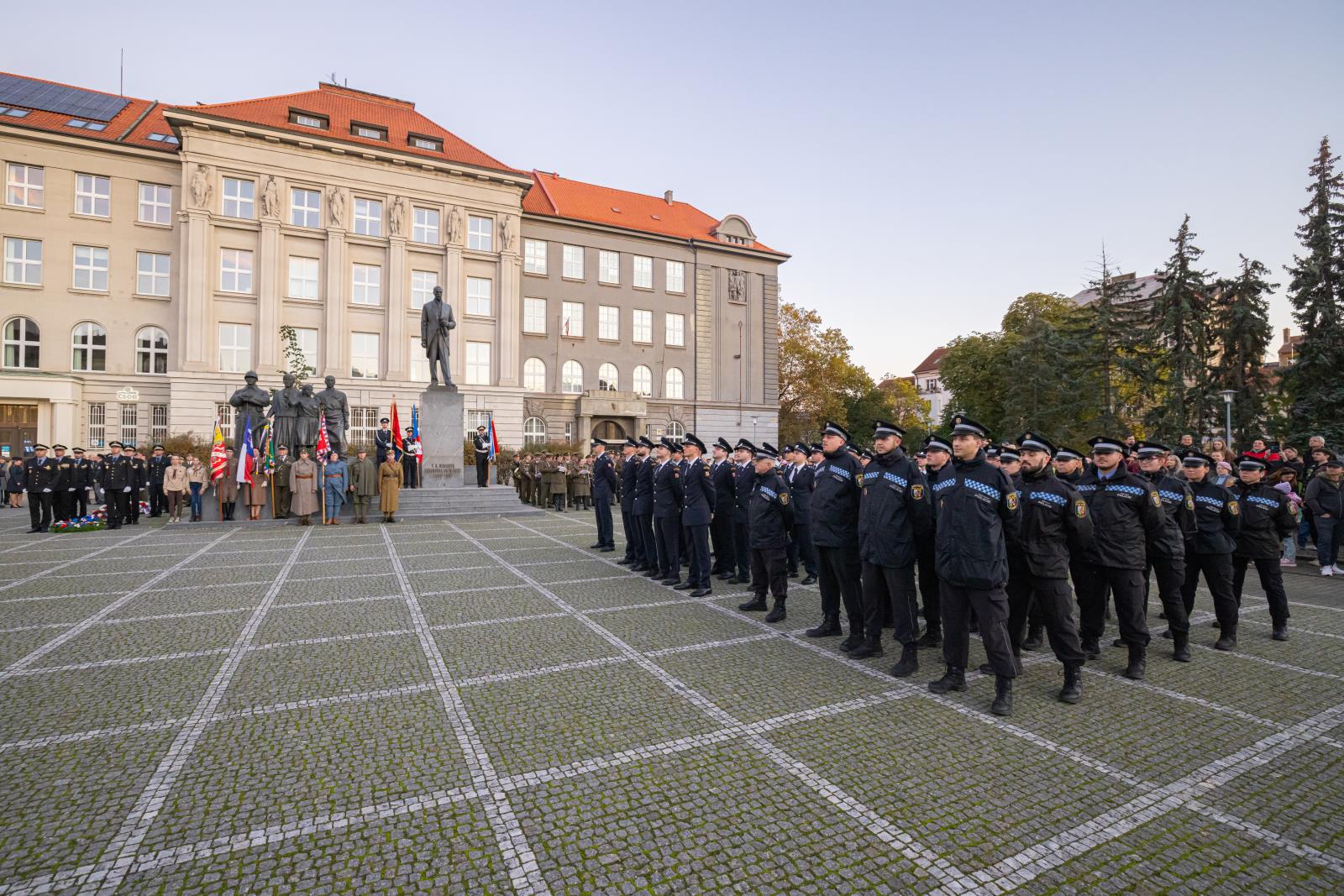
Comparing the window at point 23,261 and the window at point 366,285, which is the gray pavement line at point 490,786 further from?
the window at point 23,261

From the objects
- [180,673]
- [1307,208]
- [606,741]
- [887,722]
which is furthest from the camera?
[1307,208]

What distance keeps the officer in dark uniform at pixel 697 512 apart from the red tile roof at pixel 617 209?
36372mm

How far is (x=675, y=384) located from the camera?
4631 centimetres

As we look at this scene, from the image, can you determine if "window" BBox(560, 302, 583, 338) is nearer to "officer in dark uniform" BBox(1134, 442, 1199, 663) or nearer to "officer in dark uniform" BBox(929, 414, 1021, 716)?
"officer in dark uniform" BBox(1134, 442, 1199, 663)

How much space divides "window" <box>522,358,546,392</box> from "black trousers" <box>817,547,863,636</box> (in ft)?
120

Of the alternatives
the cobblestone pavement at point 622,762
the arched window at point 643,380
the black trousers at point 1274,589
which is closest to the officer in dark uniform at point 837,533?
the cobblestone pavement at point 622,762

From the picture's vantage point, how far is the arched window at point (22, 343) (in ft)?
104

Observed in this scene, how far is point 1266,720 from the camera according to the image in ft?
15.6

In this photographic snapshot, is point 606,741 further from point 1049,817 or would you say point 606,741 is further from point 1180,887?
point 1180,887

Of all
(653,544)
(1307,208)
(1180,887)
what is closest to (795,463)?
(653,544)

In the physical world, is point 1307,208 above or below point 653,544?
above

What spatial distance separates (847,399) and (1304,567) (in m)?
50.3

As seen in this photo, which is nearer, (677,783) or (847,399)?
(677,783)

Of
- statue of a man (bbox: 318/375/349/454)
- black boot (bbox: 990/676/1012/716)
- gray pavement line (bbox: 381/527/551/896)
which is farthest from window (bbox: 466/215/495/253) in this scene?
black boot (bbox: 990/676/1012/716)
